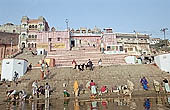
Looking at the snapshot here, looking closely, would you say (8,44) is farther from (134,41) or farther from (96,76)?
(134,41)

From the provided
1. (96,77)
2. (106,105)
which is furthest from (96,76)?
(106,105)

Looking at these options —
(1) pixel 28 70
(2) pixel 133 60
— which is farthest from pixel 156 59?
(1) pixel 28 70

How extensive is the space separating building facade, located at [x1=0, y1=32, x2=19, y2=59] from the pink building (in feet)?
35.7

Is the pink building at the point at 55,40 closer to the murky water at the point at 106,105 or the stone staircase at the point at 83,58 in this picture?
the stone staircase at the point at 83,58

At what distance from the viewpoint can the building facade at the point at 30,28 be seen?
165ft

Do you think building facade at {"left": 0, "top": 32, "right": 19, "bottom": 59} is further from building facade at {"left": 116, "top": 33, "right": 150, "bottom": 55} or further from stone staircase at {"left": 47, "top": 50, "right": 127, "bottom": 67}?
building facade at {"left": 116, "top": 33, "right": 150, "bottom": 55}

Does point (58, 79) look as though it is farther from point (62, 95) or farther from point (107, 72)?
point (107, 72)

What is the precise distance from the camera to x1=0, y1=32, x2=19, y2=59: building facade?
4607cm

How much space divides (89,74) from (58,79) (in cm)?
339

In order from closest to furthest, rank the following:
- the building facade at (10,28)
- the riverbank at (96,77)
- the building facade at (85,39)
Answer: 1. the riverbank at (96,77)
2. the building facade at (85,39)
3. the building facade at (10,28)

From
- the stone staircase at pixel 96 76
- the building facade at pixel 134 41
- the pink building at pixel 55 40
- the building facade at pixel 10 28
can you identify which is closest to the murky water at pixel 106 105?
the stone staircase at pixel 96 76

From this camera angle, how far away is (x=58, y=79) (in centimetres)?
1598

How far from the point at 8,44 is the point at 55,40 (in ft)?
54.4

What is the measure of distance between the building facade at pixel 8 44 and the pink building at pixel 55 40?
1088 centimetres
